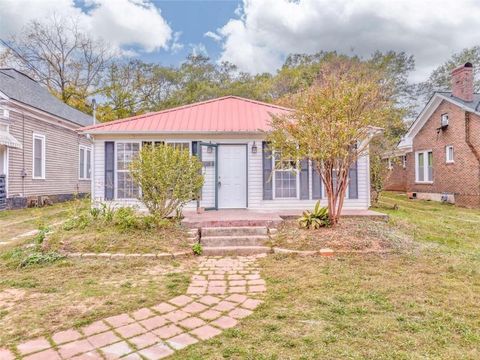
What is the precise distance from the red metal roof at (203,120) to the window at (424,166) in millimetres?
10754

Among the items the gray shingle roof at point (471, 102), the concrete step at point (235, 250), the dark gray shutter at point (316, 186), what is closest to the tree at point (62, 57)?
the dark gray shutter at point (316, 186)

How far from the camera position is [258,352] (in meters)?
2.53

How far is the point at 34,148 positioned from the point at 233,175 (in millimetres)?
9338

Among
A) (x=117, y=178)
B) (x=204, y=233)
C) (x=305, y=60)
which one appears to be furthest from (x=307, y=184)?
(x=305, y=60)

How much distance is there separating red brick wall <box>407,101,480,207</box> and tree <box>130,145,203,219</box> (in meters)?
12.6

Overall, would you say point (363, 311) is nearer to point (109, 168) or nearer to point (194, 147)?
point (194, 147)

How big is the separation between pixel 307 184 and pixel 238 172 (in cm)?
215

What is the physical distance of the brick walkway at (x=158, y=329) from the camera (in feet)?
8.38

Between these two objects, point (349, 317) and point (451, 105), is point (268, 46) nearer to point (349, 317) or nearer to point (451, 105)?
point (451, 105)

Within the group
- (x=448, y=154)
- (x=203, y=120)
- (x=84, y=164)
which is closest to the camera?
(x=203, y=120)

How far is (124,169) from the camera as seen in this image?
9.70 metres

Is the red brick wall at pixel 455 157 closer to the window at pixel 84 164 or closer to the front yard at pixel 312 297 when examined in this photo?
the front yard at pixel 312 297

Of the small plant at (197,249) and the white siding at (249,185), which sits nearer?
the small plant at (197,249)

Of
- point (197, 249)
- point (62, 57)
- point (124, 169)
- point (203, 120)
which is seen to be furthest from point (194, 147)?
point (62, 57)
